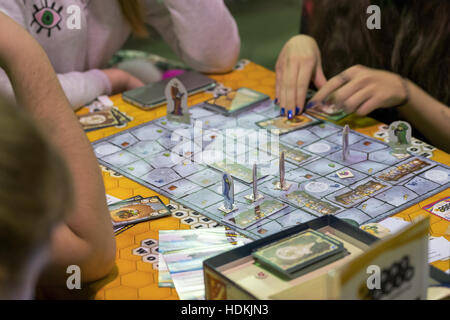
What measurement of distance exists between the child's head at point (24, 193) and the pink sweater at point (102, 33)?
3.69ft

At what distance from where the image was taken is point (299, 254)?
1021 mm

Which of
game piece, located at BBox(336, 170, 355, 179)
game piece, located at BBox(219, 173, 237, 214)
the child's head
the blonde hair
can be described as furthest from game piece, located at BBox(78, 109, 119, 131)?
the child's head

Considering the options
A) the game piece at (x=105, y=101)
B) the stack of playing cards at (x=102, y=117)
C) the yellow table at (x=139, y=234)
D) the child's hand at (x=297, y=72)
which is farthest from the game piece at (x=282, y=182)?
the game piece at (x=105, y=101)

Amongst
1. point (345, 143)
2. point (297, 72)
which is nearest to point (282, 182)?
point (345, 143)

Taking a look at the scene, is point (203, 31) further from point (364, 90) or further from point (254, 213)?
point (254, 213)

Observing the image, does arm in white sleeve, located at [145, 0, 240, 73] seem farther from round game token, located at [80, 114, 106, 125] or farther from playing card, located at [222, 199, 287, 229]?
playing card, located at [222, 199, 287, 229]

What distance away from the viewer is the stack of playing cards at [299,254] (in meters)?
1.00

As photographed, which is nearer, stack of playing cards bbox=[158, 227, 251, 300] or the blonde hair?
stack of playing cards bbox=[158, 227, 251, 300]

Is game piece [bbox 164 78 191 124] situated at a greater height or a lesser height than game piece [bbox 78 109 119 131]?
greater

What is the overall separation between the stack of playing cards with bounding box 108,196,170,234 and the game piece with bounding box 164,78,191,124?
0.41 m

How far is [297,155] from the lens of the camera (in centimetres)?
152

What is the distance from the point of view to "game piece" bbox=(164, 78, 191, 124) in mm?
1712

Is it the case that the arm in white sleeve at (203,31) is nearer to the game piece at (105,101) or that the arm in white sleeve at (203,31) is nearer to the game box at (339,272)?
the game piece at (105,101)

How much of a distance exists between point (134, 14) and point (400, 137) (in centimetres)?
96
